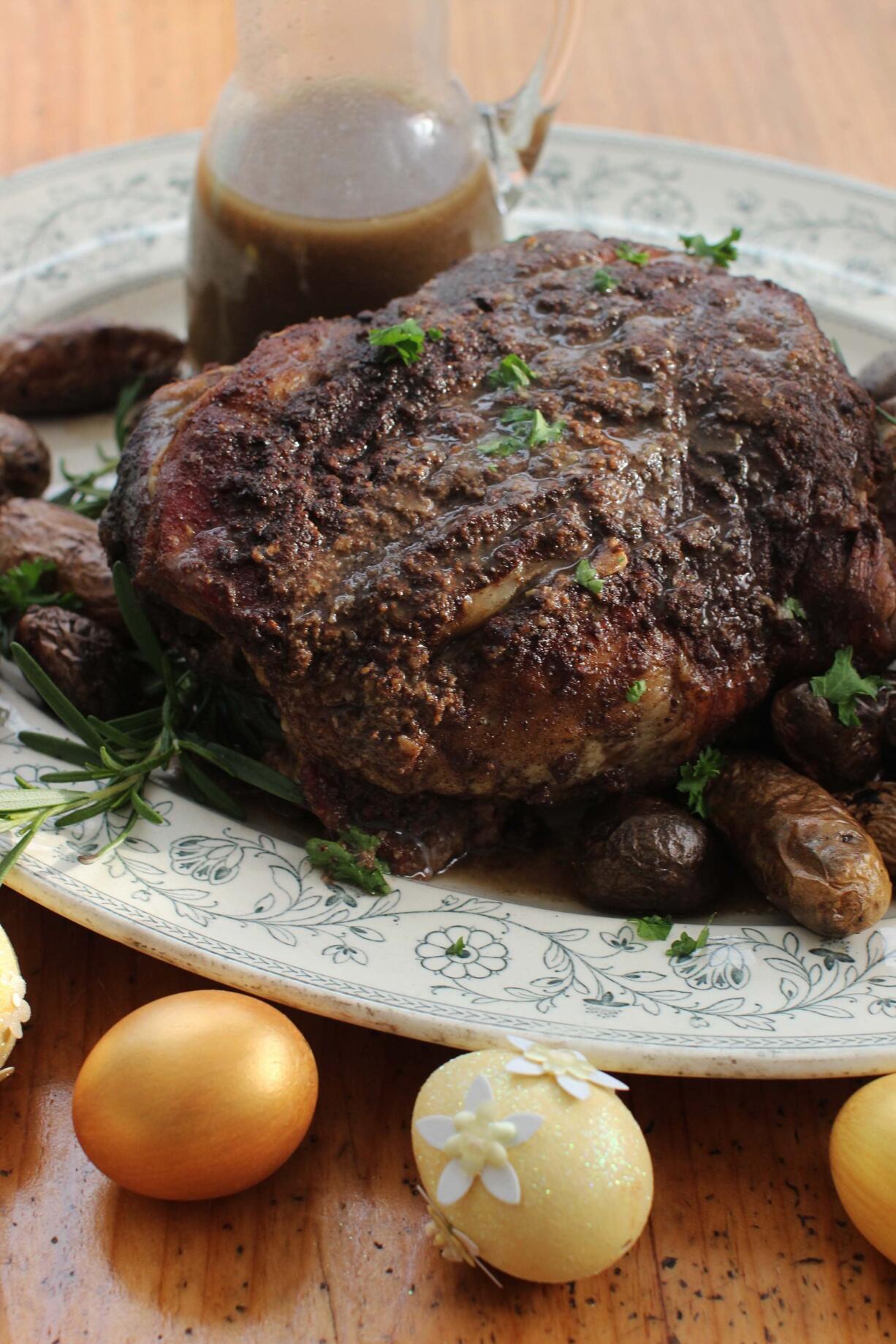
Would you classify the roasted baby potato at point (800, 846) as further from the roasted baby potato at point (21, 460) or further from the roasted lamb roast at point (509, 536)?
the roasted baby potato at point (21, 460)

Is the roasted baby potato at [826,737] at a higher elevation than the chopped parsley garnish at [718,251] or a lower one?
lower

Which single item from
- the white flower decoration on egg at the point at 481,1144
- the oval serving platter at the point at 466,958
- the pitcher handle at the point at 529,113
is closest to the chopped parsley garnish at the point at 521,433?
the oval serving platter at the point at 466,958

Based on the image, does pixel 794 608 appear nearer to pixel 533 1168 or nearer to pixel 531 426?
pixel 531 426

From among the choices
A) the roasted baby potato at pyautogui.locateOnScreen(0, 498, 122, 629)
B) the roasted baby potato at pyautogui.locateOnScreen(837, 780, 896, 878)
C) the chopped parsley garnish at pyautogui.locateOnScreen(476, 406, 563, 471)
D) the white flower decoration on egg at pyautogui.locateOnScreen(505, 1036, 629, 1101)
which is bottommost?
the roasted baby potato at pyautogui.locateOnScreen(0, 498, 122, 629)

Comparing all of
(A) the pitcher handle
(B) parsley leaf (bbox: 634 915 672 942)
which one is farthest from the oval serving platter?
(A) the pitcher handle

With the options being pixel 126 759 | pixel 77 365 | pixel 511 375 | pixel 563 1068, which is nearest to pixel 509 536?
pixel 511 375

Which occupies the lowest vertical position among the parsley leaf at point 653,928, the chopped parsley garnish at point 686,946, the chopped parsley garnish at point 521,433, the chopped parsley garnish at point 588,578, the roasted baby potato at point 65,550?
the roasted baby potato at point 65,550

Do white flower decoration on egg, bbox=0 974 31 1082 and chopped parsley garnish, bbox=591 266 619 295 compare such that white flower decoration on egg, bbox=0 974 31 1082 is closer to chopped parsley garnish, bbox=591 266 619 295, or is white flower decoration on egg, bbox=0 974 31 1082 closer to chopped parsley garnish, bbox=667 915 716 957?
Answer: chopped parsley garnish, bbox=667 915 716 957
